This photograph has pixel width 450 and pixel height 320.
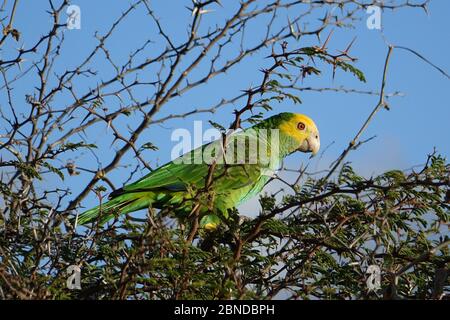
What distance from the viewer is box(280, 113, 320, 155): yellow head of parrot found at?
655 centimetres

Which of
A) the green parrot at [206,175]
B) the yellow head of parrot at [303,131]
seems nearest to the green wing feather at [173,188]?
the green parrot at [206,175]

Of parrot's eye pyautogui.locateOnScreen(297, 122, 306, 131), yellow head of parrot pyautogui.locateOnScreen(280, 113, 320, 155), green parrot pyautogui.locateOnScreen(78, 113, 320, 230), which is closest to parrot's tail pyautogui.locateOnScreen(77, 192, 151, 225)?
green parrot pyautogui.locateOnScreen(78, 113, 320, 230)

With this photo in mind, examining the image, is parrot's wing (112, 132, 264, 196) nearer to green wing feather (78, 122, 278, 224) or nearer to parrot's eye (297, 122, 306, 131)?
green wing feather (78, 122, 278, 224)

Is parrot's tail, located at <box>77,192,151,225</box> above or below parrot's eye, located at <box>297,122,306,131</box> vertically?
below

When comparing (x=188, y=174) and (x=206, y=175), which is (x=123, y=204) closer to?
(x=188, y=174)

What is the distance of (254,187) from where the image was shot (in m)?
5.83

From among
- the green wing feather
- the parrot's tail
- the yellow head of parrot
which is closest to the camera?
the parrot's tail

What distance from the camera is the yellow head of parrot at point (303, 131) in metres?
6.55

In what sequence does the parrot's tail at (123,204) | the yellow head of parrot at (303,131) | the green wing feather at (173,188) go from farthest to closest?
the yellow head of parrot at (303,131) < the green wing feather at (173,188) < the parrot's tail at (123,204)

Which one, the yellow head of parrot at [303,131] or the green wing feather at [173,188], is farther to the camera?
the yellow head of parrot at [303,131]

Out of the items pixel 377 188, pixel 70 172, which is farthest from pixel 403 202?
pixel 70 172

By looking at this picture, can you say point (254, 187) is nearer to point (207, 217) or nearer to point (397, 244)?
point (207, 217)

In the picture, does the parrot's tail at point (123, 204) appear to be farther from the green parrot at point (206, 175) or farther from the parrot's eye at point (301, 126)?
the parrot's eye at point (301, 126)

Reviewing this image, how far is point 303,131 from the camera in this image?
6660mm
